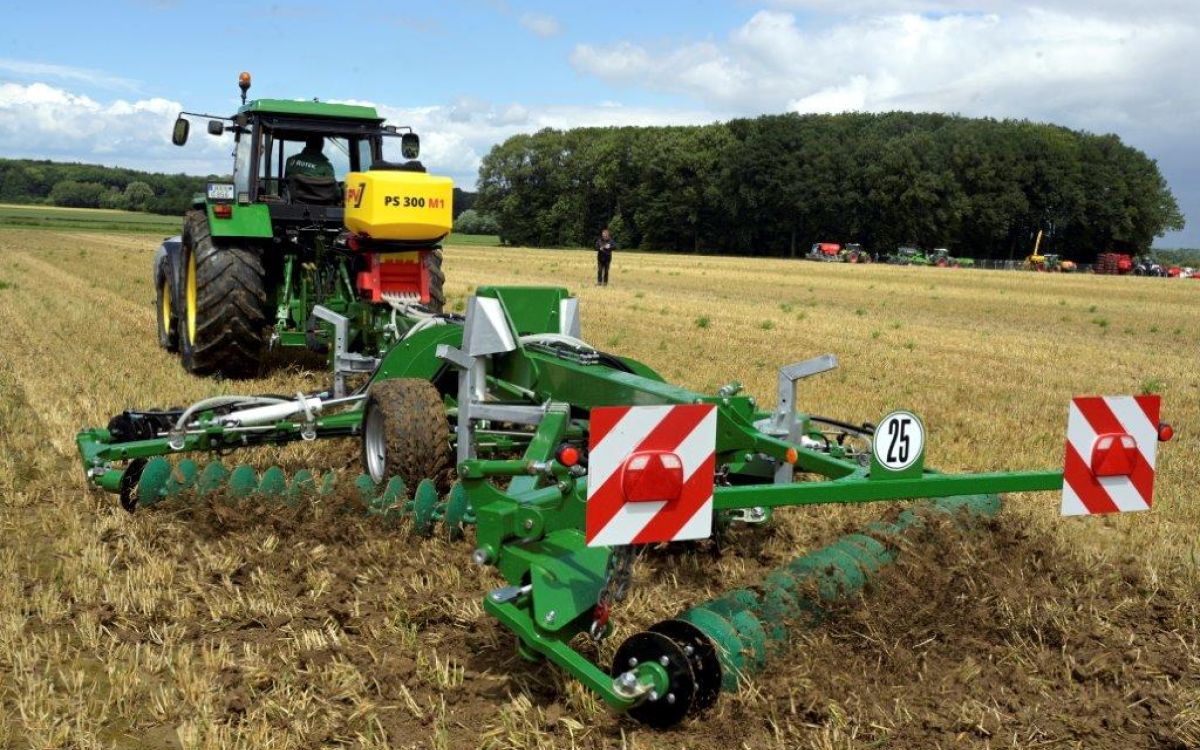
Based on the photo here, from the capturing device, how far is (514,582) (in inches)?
124

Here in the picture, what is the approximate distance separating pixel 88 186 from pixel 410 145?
8422 centimetres

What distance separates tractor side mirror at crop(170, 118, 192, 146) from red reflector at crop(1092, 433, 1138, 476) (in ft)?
25.4

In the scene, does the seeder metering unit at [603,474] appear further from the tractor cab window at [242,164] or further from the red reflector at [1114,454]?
the tractor cab window at [242,164]

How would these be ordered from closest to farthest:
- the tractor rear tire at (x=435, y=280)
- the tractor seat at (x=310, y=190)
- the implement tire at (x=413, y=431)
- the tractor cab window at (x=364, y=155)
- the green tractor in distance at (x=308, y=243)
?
1. the implement tire at (x=413, y=431)
2. the green tractor in distance at (x=308, y=243)
3. the tractor rear tire at (x=435, y=280)
4. the tractor seat at (x=310, y=190)
5. the tractor cab window at (x=364, y=155)

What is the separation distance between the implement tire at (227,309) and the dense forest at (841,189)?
61927mm

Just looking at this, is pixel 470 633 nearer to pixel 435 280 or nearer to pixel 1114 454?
pixel 1114 454

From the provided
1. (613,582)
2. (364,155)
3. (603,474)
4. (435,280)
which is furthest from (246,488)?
(364,155)

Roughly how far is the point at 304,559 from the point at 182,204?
69.9 metres

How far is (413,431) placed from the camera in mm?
4797

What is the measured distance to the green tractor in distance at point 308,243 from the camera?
7.18m

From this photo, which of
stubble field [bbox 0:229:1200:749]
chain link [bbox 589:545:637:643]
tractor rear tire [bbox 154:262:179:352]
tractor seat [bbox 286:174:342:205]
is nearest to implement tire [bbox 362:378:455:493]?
stubble field [bbox 0:229:1200:749]

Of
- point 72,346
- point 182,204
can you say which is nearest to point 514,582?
point 72,346

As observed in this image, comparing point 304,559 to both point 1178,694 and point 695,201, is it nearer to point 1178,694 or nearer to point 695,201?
point 1178,694

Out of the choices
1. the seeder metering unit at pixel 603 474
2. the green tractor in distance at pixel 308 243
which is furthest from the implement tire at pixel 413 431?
the green tractor in distance at pixel 308 243
